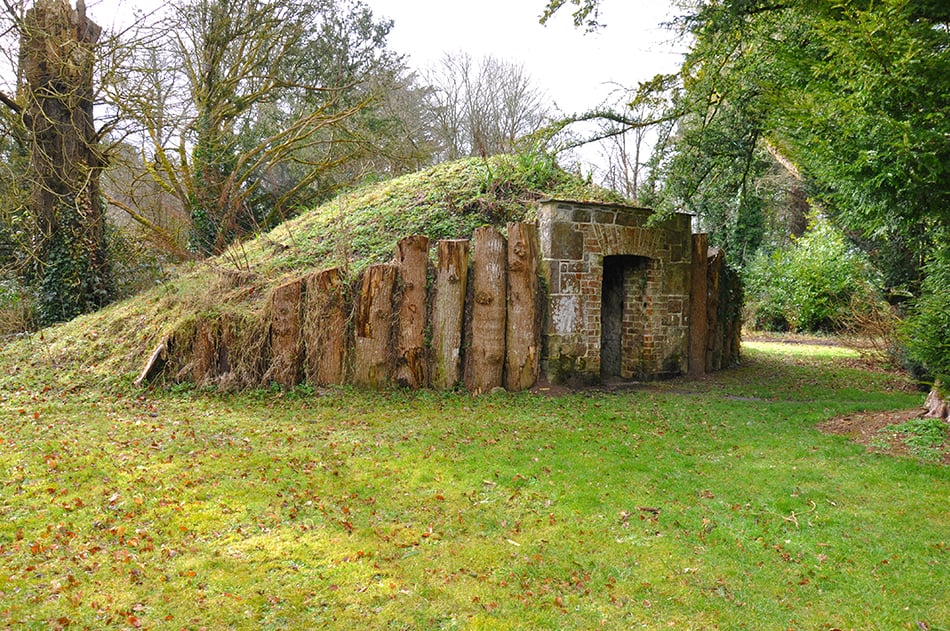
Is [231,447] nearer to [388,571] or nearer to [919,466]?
[388,571]

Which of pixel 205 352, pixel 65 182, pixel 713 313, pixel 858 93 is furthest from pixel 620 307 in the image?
pixel 65 182

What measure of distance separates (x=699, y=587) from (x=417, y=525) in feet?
5.68

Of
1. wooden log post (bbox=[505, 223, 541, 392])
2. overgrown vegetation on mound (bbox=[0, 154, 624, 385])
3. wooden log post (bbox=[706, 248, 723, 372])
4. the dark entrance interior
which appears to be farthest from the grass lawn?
wooden log post (bbox=[706, 248, 723, 372])

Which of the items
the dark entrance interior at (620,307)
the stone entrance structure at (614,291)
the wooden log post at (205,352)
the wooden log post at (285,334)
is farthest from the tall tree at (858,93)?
the wooden log post at (205,352)

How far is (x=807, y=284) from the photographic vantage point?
51.9ft

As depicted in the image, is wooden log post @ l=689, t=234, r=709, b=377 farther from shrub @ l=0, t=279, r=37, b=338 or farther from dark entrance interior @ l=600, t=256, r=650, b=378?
shrub @ l=0, t=279, r=37, b=338

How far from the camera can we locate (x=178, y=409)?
21.7ft

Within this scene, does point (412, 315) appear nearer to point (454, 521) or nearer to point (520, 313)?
point (520, 313)

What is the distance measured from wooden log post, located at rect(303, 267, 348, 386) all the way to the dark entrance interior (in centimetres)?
377

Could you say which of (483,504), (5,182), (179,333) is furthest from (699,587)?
(5,182)

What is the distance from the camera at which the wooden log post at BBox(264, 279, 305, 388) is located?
24.1 ft

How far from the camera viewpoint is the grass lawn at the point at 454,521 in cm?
302

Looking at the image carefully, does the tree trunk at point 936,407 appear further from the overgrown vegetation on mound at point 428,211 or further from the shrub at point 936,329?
the overgrown vegetation on mound at point 428,211

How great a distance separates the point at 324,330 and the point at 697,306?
5611 mm
